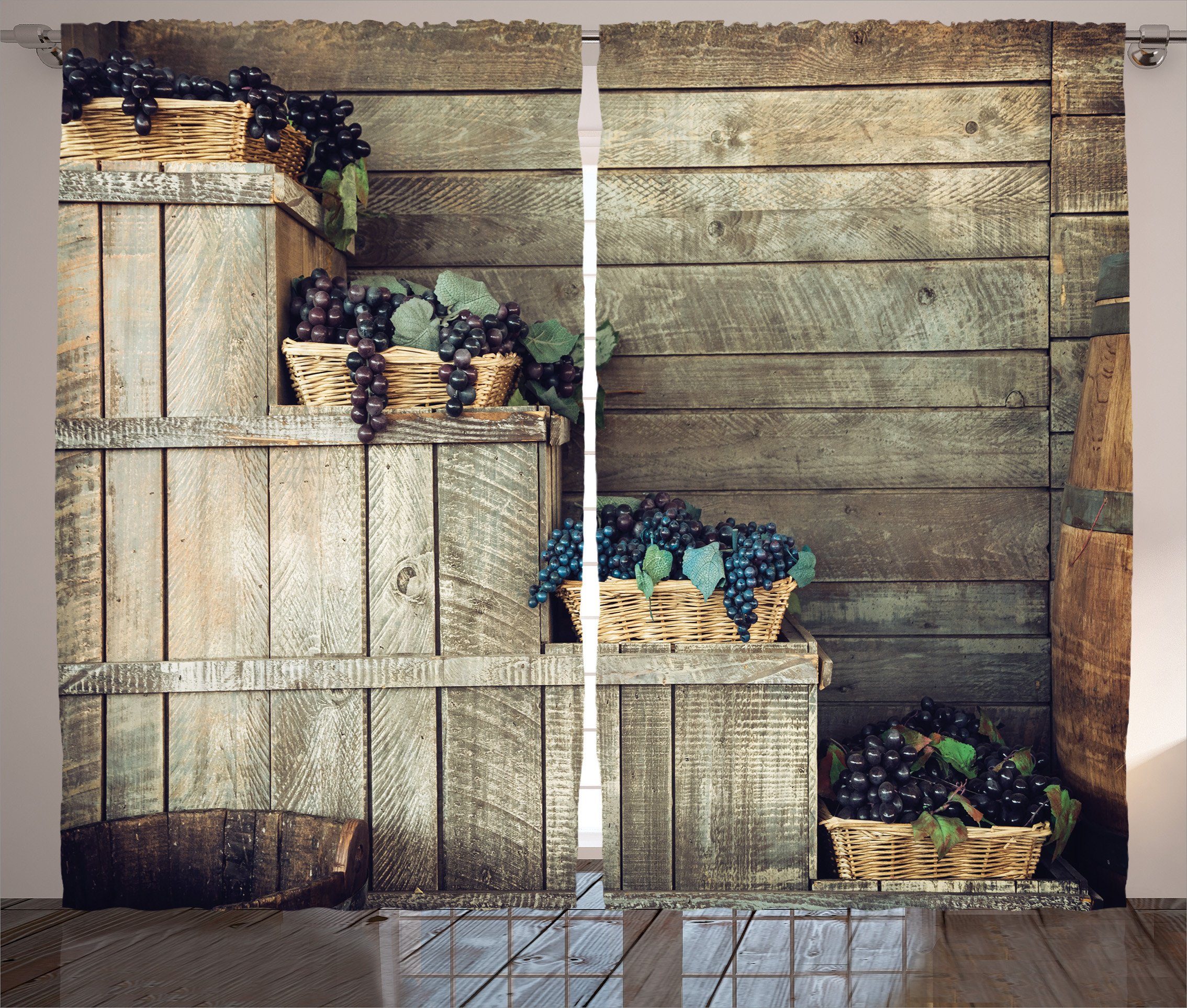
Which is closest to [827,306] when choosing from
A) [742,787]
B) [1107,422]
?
[1107,422]

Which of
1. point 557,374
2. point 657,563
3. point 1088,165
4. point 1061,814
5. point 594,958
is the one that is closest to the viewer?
point 594,958

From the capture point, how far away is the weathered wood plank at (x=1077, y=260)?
2.14 m

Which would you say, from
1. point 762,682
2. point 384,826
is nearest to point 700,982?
point 762,682

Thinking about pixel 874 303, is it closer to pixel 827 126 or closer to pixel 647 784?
pixel 827 126

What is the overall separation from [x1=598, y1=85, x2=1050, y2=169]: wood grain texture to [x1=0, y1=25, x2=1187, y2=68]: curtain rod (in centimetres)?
19

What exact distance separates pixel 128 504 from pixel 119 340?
1.01 ft

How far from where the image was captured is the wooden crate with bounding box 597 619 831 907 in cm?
184

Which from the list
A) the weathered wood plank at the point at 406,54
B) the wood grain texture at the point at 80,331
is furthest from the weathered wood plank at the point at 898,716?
the wood grain texture at the point at 80,331

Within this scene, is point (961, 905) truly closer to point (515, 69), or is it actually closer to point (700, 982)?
point (700, 982)

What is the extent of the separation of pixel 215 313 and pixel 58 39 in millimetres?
693

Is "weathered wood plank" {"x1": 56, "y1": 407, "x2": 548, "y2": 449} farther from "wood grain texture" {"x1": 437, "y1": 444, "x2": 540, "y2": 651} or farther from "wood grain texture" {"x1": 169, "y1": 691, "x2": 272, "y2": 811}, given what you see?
"wood grain texture" {"x1": 169, "y1": 691, "x2": 272, "y2": 811}

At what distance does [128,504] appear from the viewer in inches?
73.4

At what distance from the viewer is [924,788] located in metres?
1.87

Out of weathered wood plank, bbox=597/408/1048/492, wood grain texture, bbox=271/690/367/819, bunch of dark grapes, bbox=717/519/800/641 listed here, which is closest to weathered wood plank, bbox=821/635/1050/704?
weathered wood plank, bbox=597/408/1048/492
